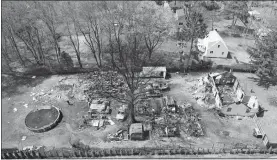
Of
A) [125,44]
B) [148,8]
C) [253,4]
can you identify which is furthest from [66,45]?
[253,4]

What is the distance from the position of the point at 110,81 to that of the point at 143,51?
10155 millimetres

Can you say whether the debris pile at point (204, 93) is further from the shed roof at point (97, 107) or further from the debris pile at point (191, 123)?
the shed roof at point (97, 107)

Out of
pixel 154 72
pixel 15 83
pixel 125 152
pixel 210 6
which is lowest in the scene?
pixel 125 152

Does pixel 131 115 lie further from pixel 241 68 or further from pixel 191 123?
pixel 241 68

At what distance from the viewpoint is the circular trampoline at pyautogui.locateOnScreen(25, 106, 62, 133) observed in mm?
27847

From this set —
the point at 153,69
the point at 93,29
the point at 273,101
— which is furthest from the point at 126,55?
the point at 273,101

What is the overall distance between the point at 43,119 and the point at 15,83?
10930 millimetres

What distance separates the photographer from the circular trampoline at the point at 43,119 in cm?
2785

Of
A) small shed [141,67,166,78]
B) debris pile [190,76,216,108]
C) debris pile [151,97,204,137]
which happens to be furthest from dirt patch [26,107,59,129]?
debris pile [190,76,216,108]

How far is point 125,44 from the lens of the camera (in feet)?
144

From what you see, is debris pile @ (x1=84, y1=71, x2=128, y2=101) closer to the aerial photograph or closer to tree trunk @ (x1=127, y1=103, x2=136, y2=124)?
the aerial photograph

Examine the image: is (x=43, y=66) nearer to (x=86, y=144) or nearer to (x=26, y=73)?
(x=26, y=73)

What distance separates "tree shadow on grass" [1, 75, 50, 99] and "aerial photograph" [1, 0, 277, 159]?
16cm

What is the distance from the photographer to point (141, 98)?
32.0 m
